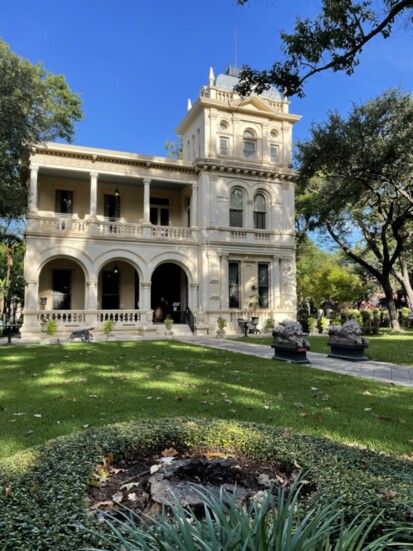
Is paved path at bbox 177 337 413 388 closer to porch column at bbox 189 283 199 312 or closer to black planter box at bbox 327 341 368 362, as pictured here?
black planter box at bbox 327 341 368 362

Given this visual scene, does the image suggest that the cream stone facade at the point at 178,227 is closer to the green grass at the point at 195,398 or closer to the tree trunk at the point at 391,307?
the tree trunk at the point at 391,307

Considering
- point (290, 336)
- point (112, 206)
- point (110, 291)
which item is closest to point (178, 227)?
point (112, 206)

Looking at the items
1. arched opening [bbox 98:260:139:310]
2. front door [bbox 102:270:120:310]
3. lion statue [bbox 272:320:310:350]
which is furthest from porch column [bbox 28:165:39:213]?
lion statue [bbox 272:320:310:350]

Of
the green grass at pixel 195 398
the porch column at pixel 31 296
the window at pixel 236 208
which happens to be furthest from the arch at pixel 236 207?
the green grass at pixel 195 398

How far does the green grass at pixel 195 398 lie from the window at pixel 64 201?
45.5 ft

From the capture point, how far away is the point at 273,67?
7.83 m

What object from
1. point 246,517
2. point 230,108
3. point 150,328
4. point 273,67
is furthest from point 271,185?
point 246,517

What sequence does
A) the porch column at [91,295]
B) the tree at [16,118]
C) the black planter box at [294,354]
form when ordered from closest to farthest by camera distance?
the black planter box at [294,354] → the tree at [16,118] → the porch column at [91,295]

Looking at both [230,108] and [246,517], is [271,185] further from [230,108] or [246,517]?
[246,517]

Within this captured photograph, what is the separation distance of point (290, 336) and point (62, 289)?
15.1 metres

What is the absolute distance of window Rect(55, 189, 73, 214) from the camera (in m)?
22.8

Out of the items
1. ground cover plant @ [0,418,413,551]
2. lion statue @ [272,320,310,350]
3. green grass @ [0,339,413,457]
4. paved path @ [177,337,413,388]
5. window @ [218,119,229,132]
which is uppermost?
window @ [218,119,229,132]

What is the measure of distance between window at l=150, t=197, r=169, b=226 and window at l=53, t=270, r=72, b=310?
601 centimetres

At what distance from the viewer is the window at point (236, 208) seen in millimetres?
23812
